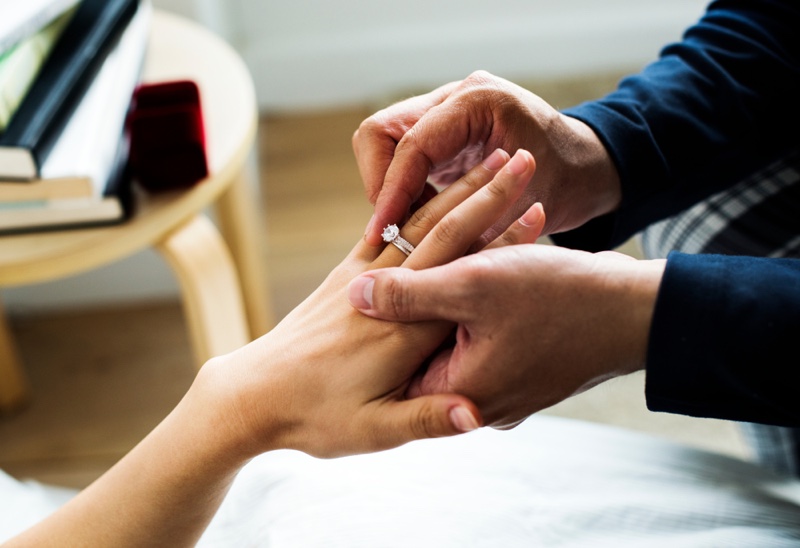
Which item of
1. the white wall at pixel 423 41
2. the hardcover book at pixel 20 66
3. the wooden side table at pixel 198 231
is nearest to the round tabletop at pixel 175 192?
the wooden side table at pixel 198 231

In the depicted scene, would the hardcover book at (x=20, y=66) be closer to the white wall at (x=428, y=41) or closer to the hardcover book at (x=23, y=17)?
the hardcover book at (x=23, y=17)

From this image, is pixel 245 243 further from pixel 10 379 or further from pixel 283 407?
pixel 283 407

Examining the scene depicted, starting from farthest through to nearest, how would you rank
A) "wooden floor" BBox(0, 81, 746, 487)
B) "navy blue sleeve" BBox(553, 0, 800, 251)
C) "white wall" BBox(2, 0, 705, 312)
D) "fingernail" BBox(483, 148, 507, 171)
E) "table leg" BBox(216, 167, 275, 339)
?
1. "white wall" BBox(2, 0, 705, 312)
2. "wooden floor" BBox(0, 81, 746, 487)
3. "table leg" BBox(216, 167, 275, 339)
4. "navy blue sleeve" BBox(553, 0, 800, 251)
5. "fingernail" BBox(483, 148, 507, 171)

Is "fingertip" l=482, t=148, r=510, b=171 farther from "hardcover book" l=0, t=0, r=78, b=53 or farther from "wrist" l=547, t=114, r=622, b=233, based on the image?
"hardcover book" l=0, t=0, r=78, b=53

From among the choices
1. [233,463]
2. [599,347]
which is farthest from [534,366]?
[233,463]

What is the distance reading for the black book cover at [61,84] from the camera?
79 cm

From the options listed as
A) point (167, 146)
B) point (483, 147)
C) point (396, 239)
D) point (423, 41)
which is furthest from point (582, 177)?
point (423, 41)

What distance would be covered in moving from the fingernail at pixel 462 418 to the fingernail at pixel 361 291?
0.12 meters

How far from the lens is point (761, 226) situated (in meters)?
0.85

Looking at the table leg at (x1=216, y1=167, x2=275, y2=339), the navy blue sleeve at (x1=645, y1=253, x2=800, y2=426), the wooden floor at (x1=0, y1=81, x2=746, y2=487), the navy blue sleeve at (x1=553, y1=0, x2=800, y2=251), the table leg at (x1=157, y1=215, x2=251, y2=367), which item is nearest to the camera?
the navy blue sleeve at (x1=645, y1=253, x2=800, y2=426)

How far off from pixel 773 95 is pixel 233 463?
662 mm

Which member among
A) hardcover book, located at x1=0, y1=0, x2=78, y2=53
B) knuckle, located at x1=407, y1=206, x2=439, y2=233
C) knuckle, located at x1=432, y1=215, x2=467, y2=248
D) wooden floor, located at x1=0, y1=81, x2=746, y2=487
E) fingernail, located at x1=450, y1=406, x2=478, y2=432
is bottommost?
wooden floor, located at x1=0, y1=81, x2=746, y2=487

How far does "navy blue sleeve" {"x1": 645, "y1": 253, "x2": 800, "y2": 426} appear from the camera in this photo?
0.53 meters

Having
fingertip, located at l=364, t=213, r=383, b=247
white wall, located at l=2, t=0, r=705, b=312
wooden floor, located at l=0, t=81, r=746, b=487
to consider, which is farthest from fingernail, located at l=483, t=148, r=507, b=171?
white wall, located at l=2, t=0, r=705, b=312
